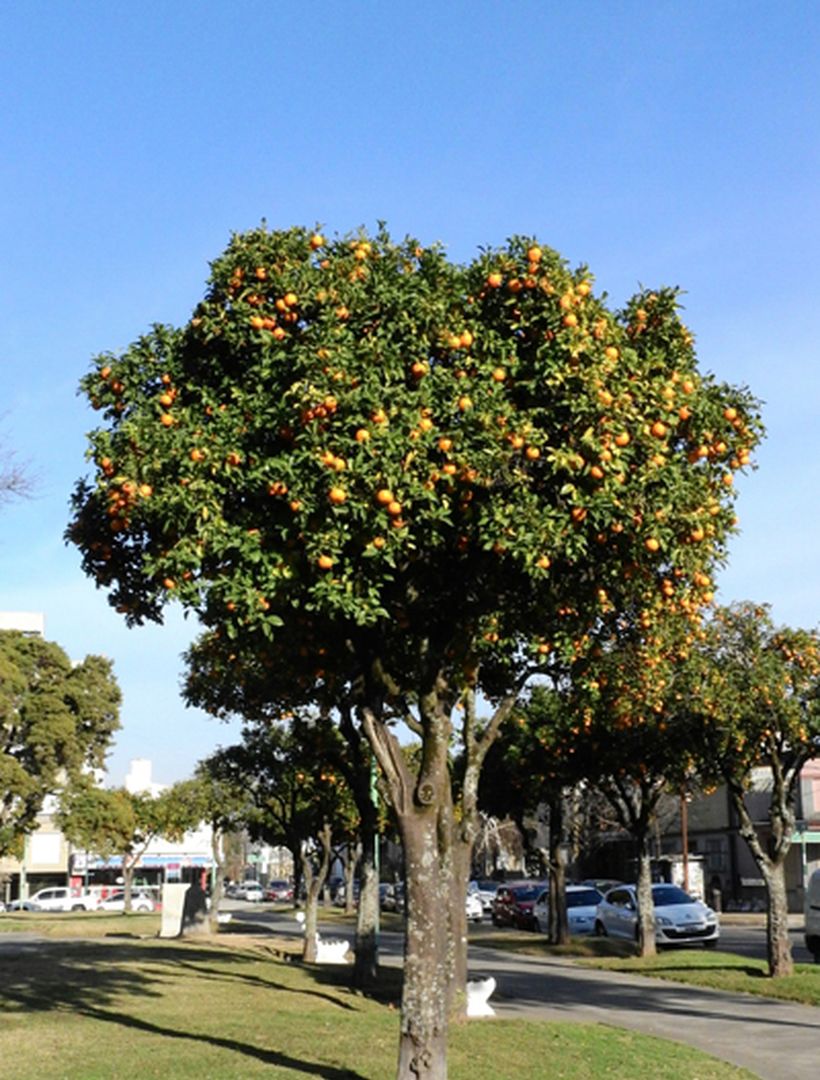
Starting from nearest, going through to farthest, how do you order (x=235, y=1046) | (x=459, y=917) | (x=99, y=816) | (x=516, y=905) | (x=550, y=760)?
(x=235, y=1046) < (x=459, y=917) < (x=550, y=760) < (x=516, y=905) < (x=99, y=816)

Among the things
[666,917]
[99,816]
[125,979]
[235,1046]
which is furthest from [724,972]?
[99,816]

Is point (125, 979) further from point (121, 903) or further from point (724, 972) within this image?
point (121, 903)

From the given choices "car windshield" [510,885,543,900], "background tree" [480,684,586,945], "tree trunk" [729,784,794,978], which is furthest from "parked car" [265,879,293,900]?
"tree trunk" [729,784,794,978]

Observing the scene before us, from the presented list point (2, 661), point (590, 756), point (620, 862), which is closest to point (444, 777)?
point (590, 756)

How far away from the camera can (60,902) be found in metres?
77.2

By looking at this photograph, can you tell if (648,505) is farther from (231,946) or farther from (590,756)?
(231,946)

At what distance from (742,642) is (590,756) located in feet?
25.7

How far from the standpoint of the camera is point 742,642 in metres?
22.5

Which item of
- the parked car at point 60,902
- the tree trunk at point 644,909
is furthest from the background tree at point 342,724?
the parked car at point 60,902

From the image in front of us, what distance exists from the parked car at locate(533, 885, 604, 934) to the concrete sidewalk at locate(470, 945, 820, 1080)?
1492 centimetres

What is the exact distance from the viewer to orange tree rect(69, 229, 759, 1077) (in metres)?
9.98

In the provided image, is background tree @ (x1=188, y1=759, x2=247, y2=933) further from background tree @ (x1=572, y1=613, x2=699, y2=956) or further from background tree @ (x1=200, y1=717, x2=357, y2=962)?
background tree @ (x1=572, y1=613, x2=699, y2=956)

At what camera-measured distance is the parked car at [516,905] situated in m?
46.7

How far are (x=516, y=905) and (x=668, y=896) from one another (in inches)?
533
